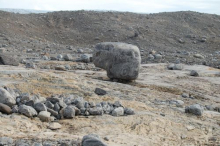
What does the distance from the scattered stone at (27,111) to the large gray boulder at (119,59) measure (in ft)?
13.5

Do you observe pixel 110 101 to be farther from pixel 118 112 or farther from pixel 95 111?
pixel 95 111

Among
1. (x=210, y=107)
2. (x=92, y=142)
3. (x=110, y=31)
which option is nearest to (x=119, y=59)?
(x=210, y=107)

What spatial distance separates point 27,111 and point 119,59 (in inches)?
168

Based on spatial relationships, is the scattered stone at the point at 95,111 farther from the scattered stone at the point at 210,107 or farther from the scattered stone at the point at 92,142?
the scattered stone at the point at 210,107

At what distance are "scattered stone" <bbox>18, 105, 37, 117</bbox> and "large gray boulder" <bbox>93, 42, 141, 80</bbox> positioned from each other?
4.13 metres

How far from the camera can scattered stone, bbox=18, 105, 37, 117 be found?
5.31 metres

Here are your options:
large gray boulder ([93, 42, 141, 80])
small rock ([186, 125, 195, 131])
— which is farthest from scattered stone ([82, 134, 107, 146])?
large gray boulder ([93, 42, 141, 80])

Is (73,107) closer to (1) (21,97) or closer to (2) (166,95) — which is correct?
(1) (21,97)

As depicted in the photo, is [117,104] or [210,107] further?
[210,107]

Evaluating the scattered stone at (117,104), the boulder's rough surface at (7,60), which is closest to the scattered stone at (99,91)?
the scattered stone at (117,104)

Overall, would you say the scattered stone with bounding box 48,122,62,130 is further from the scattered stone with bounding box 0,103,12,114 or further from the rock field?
the scattered stone with bounding box 0,103,12,114

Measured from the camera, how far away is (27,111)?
17.4 ft

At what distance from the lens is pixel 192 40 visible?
2361 centimetres

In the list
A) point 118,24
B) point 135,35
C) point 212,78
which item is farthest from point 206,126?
point 118,24
